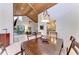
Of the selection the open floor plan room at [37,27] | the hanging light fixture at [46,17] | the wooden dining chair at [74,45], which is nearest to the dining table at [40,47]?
the open floor plan room at [37,27]

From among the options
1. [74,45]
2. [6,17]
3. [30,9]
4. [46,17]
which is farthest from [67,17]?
[6,17]

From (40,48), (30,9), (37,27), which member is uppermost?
(30,9)

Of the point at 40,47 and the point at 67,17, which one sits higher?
the point at 67,17

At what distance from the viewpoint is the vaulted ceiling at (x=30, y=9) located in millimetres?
1570

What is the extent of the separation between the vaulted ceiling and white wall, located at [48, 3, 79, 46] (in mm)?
101

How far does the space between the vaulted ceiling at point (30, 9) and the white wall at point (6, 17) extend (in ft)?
0.21

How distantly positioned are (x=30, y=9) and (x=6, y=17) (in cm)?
33

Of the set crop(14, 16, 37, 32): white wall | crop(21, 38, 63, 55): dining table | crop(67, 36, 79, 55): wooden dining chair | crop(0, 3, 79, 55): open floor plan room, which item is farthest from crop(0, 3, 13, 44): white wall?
crop(67, 36, 79, 55): wooden dining chair

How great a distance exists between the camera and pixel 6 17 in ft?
5.06

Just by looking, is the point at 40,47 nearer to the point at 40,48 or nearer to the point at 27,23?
the point at 40,48

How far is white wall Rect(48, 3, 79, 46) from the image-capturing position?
1.57m

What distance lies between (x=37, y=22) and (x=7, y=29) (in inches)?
15.7

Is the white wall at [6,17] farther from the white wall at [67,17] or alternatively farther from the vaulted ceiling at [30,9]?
the white wall at [67,17]

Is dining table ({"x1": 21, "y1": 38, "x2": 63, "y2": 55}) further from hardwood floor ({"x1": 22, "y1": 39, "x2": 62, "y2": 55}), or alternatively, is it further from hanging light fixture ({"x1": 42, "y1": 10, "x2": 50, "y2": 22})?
hanging light fixture ({"x1": 42, "y1": 10, "x2": 50, "y2": 22})
